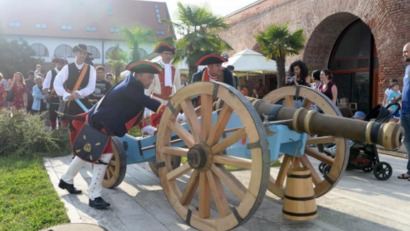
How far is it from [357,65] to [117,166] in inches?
453

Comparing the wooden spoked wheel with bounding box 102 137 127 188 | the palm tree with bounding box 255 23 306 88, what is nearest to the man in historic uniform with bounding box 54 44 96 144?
the wooden spoked wheel with bounding box 102 137 127 188

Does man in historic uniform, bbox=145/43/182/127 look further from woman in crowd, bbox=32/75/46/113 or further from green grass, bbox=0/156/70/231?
woman in crowd, bbox=32/75/46/113

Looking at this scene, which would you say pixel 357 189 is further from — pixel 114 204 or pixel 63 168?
pixel 63 168

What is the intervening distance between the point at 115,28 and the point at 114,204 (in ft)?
166

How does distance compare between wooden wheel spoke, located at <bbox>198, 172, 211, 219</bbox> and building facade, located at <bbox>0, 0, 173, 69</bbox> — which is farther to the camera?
building facade, located at <bbox>0, 0, 173, 69</bbox>

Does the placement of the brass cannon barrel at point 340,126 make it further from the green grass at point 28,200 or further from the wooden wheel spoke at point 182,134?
the green grass at point 28,200

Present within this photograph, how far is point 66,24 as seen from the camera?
51.3 meters

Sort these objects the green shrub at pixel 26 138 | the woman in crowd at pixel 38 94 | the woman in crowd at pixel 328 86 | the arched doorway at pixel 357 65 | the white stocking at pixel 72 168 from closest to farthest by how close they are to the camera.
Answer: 1. the white stocking at pixel 72 168
2. the woman in crowd at pixel 328 86
3. the green shrub at pixel 26 138
4. the woman in crowd at pixel 38 94
5. the arched doorway at pixel 357 65

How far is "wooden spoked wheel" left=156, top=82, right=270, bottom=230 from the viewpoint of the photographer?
2.76 meters

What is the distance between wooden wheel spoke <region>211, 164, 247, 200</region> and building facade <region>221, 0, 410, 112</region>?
29.2 ft

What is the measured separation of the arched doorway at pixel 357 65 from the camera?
13047 millimetres

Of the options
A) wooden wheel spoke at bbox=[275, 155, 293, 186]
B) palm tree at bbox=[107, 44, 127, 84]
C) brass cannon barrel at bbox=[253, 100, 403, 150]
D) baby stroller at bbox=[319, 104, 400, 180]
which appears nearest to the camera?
brass cannon barrel at bbox=[253, 100, 403, 150]

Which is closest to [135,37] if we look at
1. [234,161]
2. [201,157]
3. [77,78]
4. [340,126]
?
[77,78]

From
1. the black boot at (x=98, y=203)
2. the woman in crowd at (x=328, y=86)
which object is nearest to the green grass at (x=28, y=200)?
the black boot at (x=98, y=203)
